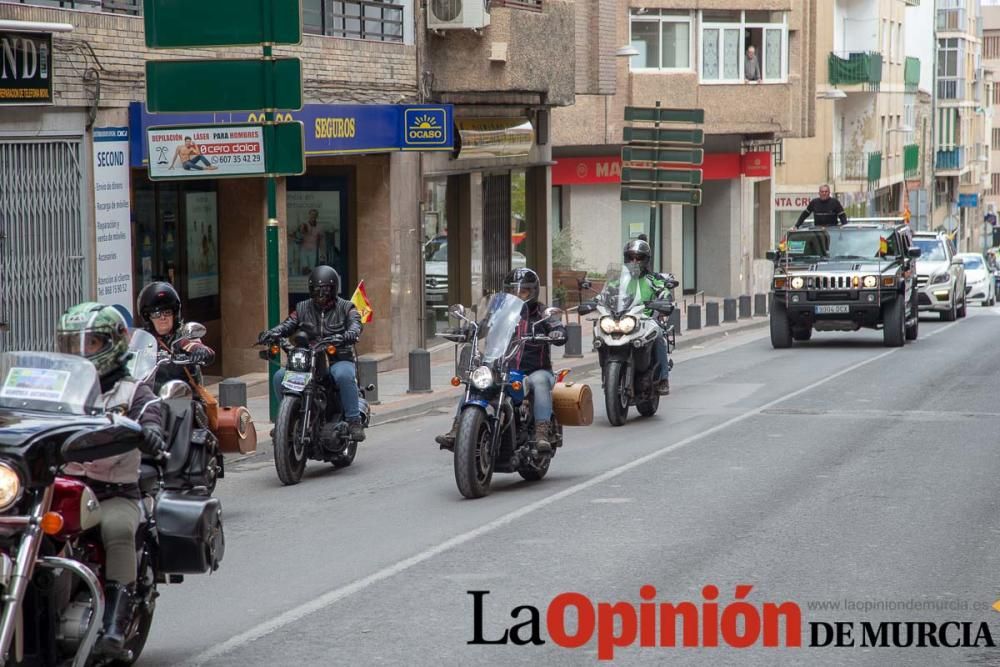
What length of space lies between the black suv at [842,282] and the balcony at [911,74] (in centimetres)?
4363

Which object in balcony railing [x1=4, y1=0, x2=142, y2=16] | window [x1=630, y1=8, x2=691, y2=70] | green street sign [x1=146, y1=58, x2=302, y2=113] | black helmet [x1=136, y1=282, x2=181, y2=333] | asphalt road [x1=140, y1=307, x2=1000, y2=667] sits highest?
window [x1=630, y1=8, x2=691, y2=70]

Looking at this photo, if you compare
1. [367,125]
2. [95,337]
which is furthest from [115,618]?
[367,125]

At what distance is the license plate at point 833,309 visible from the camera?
2447cm

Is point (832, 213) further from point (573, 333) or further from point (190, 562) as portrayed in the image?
point (190, 562)

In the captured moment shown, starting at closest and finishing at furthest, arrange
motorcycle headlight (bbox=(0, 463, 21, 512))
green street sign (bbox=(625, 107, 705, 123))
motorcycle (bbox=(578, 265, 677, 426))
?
motorcycle headlight (bbox=(0, 463, 21, 512))
motorcycle (bbox=(578, 265, 677, 426))
green street sign (bbox=(625, 107, 705, 123))

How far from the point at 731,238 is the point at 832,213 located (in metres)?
15.9

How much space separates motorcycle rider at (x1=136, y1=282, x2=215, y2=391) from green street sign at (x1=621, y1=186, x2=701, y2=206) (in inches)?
747

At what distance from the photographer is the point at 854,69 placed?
55781 millimetres

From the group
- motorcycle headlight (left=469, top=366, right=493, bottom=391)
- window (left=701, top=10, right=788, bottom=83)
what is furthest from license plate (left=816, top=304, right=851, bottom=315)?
window (left=701, top=10, right=788, bottom=83)

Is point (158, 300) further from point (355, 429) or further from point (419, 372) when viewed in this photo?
point (419, 372)

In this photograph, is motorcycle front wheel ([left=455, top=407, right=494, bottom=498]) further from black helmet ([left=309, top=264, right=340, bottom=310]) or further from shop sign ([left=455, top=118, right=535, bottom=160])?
shop sign ([left=455, top=118, right=535, bottom=160])

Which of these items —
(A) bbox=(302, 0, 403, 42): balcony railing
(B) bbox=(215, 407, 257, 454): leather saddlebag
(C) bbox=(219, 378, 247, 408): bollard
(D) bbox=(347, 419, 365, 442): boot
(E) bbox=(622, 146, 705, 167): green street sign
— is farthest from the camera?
(E) bbox=(622, 146, 705, 167): green street sign

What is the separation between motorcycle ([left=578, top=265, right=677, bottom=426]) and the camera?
15.2 m

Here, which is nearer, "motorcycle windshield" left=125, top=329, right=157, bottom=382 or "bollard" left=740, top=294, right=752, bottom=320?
"motorcycle windshield" left=125, top=329, right=157, bottom=382
